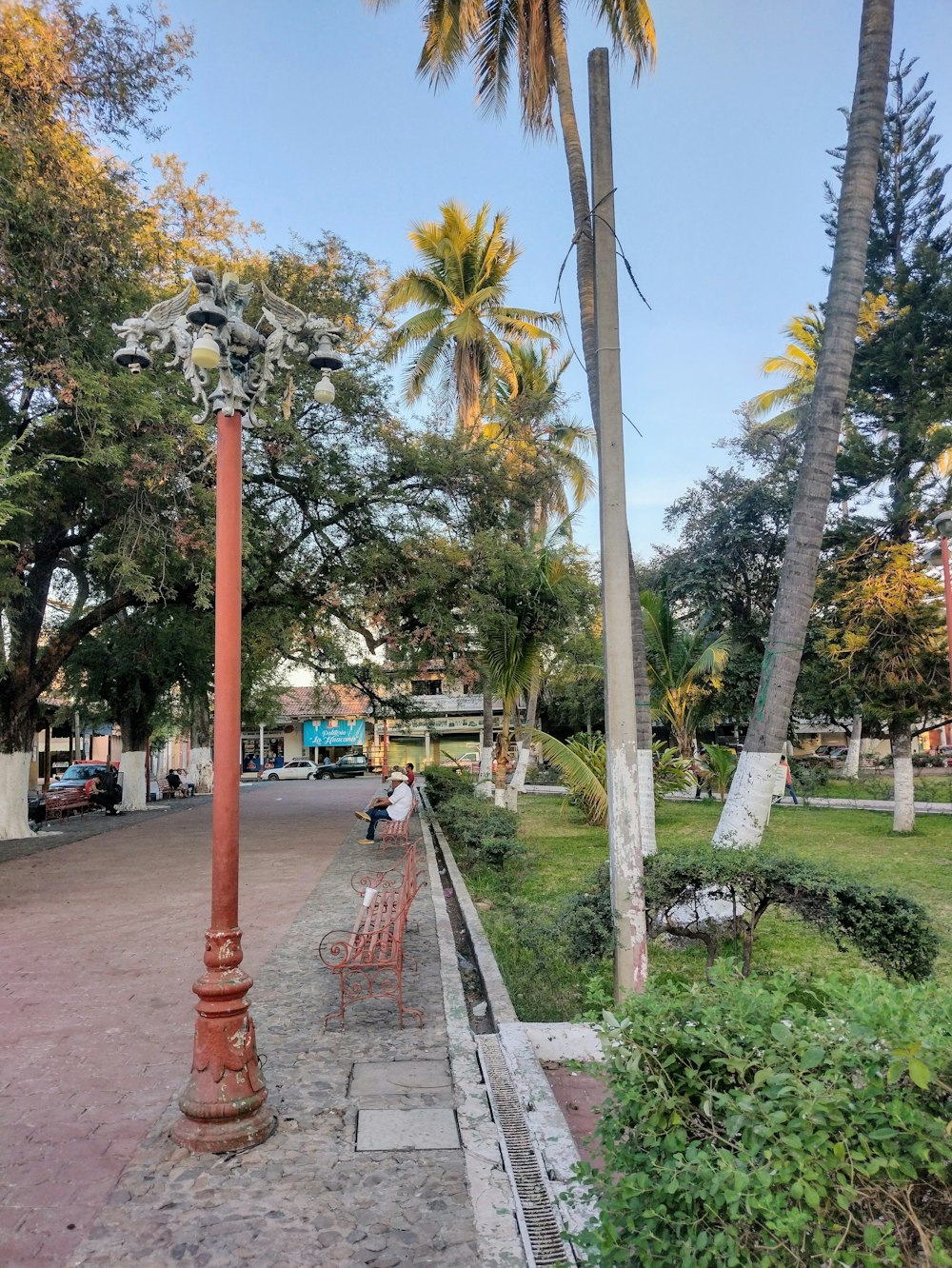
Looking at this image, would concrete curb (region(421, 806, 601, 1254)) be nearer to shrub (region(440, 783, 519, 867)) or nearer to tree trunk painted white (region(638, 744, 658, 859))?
tree trunk painted white (region(638, 744, 658, 859))

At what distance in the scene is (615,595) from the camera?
230 inches

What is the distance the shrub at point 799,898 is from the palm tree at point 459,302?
20.2 metres

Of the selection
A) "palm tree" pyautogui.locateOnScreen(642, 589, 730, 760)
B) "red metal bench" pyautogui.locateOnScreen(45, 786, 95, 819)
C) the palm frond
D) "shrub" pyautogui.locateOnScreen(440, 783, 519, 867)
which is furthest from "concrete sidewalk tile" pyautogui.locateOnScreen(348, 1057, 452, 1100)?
"red metal bench" pyautogui.locateOnScreen(45, 786, 95, 819)

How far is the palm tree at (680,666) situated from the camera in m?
23.6

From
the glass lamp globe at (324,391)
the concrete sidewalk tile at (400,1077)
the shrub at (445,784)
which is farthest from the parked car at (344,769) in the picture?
the glass lamp globe at (324,391)

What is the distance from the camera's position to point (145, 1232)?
3.25 meters

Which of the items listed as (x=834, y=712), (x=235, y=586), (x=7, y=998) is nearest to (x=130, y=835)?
(x=7, y=998)

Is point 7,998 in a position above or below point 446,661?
below

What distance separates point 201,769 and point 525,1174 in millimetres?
37306

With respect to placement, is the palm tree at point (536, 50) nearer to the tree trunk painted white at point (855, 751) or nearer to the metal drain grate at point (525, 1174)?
the metal drain grate at point (525, 1174)

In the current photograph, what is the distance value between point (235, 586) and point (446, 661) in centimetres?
1281

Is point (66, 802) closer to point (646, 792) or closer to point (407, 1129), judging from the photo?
point (646, 792)

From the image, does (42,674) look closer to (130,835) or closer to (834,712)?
(130,835)

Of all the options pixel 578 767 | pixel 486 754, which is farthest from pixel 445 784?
pixel 578 767
